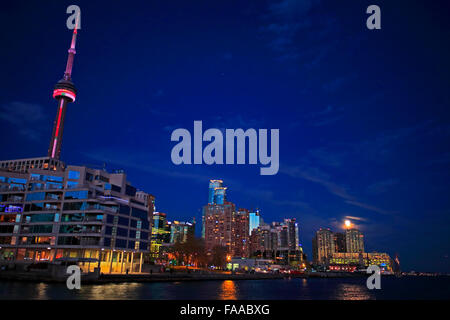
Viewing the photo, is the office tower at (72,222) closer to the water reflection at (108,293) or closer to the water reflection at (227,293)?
the water reflection at (227,293)

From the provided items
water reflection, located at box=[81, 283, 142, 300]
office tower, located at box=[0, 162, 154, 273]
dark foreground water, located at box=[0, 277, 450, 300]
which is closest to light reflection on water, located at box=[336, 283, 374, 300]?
dark foreground water, located at box=[0, 277, 450, 300]

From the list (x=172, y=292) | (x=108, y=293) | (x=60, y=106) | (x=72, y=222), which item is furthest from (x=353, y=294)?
(x=60, y=106)

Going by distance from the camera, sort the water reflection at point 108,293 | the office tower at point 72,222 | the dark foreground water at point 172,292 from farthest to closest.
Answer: the office tower at point 72,222, the dark foreground water at point 172,292, the water reflection at point 108,293

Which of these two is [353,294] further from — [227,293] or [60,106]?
[60,106]

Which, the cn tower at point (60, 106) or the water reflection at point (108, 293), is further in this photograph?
the cn tower at point (60, 106)

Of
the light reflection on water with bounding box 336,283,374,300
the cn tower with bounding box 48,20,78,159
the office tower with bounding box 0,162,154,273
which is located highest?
the cn tower with bounding box 48,20,78,159

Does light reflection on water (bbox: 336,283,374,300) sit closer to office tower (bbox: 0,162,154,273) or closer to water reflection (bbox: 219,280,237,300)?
water reflection (bbox: 219,280,237,300)

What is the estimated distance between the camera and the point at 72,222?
87375mm

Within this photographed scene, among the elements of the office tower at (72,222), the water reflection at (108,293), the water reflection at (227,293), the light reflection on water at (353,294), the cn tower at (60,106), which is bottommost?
the light reflection on water at (353,294)

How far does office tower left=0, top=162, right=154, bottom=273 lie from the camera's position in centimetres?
8606

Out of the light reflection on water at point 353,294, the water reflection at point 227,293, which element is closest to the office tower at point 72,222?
the water reflection at point 227,293

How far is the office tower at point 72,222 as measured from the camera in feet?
282
